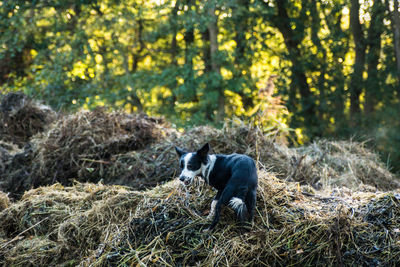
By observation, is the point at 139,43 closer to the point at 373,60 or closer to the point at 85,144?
the point at 373,60

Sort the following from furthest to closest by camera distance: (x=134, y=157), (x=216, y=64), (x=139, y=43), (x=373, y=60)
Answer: (x=139, y=43) < (x=216, y=64) < (x=373, y=60) < (x=134, y=157)

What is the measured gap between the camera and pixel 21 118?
8508 mm

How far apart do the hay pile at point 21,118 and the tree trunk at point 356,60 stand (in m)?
8.39

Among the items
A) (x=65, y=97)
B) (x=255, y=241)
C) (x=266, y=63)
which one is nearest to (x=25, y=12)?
(x=65, y=97)

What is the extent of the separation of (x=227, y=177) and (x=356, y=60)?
406 inches

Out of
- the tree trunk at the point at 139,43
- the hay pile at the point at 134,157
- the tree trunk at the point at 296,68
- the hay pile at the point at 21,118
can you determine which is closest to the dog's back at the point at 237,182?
the hay pile at the point at 134,157

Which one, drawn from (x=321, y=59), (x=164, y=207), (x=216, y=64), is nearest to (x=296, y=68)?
(x=321, y=59)

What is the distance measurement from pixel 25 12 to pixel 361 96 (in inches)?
447

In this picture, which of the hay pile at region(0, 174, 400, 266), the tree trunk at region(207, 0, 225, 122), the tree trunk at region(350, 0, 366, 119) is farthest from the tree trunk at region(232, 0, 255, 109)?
the hay pile at region(0, 174, 400, 266)

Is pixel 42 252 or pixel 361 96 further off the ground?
pixel 42 252

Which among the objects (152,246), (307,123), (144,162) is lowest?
(307,123)

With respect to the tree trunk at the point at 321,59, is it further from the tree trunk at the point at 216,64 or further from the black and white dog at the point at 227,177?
the black and white dog at the point at 227,177

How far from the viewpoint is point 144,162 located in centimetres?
662

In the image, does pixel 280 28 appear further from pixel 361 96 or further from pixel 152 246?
pixel 152 246
